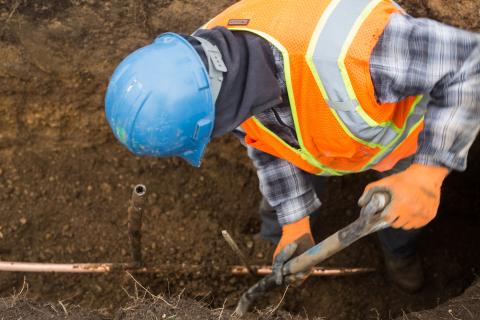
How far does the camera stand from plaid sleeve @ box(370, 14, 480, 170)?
1903 mm

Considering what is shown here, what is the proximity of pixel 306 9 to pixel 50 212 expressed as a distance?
2.41 meters

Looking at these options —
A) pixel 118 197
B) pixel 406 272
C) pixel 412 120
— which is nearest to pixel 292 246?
pixel 412 120

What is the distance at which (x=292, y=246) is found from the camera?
101 inches

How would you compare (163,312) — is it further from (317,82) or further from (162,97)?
(317,82)

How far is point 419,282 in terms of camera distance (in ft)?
11.2

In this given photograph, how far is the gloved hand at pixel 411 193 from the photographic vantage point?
2.01 metres

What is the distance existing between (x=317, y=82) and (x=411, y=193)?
1.81ft

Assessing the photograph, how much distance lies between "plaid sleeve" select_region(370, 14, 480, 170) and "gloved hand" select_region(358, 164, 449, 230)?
0.15m

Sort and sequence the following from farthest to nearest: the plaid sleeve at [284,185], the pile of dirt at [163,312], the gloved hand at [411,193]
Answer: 1. the plaid sleeve at [284,185]
2. the pile of dirt at [163,312]
3. the gloved hand at [411,193]

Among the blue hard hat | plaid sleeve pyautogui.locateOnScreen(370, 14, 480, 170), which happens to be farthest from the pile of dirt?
plaid sleeve pyautogui.locateOnScreen(370, 14, 480, 170)

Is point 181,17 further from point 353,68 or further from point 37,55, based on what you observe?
point 353,68

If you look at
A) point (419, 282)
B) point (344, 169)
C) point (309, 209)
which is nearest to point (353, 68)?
point (344, 169)

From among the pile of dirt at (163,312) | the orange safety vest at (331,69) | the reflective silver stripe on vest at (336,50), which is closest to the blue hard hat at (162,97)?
the orange safety vest at (331,69)

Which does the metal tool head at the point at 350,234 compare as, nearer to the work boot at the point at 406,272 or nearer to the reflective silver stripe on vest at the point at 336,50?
the reflective silver stripe on vest at the point at 336,50
